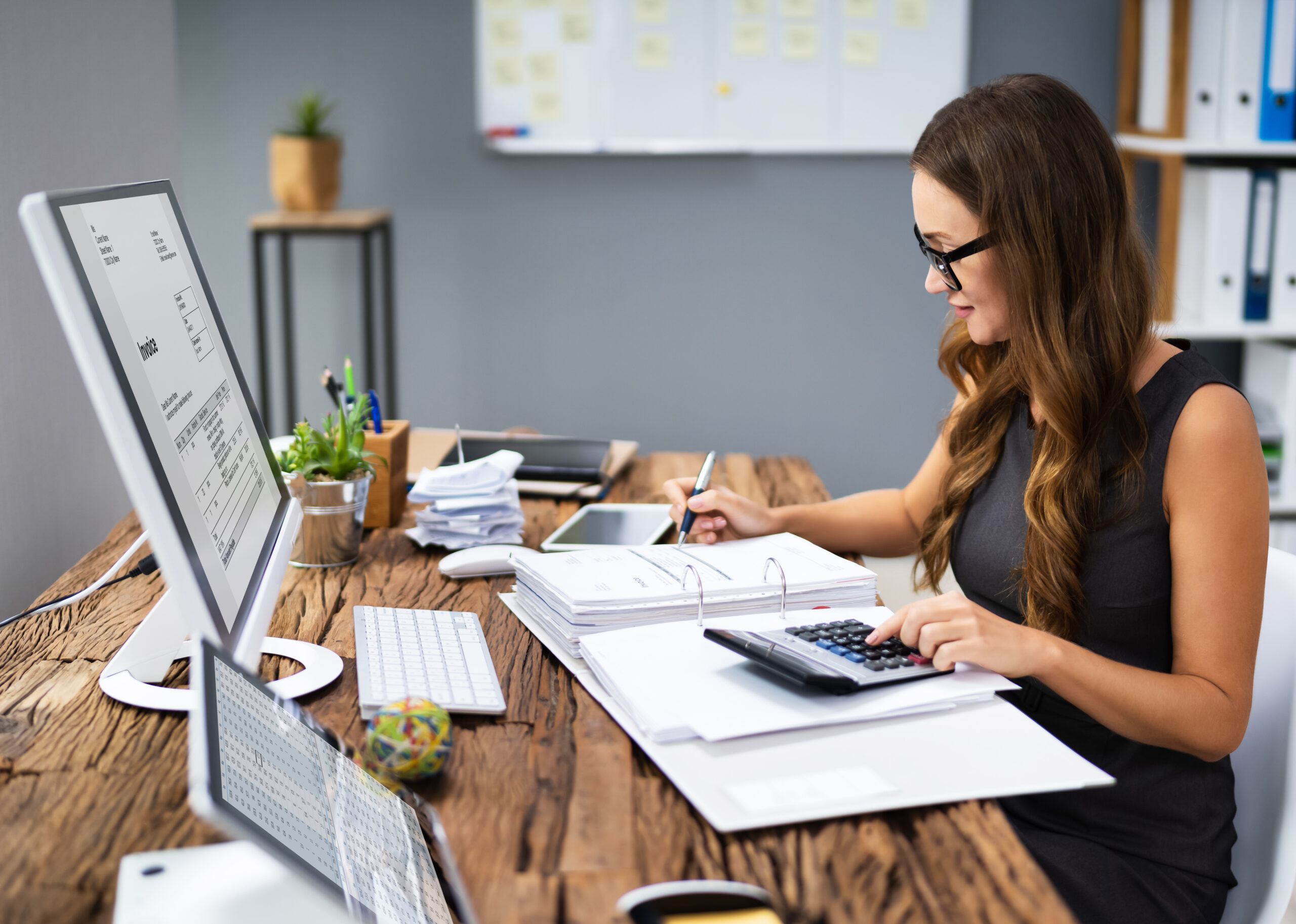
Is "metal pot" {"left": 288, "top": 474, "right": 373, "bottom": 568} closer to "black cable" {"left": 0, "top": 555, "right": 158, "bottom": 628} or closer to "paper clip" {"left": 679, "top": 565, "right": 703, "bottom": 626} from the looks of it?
"black cable" {"left": 0, "top": 555, "right": 158, "bottom": 628}

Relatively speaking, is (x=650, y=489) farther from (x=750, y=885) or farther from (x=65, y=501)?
(x=750, y=885)

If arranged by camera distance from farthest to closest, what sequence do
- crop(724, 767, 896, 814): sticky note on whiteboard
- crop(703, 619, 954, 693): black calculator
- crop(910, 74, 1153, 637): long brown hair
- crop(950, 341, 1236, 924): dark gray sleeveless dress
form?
crop(910, 74, 1153, 637): long brown hair → crop(950, 341, 1236, 924): dark gray sleeveless dress → crop(703, 619, 954, 693): black calculator → crop(724, 767, 896, 814): sticky note on whiteboard

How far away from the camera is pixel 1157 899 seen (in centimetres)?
96

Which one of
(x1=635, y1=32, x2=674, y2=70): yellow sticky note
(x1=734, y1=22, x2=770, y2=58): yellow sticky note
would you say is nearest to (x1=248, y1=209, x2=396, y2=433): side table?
(x1=635, y1=32, x2=674, y2=70): yellow sticky note

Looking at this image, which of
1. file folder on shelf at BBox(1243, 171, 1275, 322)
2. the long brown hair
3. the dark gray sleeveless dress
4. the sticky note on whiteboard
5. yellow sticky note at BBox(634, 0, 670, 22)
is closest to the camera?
the sticky note on whiteboard

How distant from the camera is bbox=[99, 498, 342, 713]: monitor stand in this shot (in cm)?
87

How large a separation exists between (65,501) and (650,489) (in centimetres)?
79

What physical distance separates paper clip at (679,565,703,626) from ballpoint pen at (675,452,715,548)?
145 millimetres

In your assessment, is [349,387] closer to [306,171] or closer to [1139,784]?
[1139,784]

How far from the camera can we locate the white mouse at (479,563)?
48.4 inches

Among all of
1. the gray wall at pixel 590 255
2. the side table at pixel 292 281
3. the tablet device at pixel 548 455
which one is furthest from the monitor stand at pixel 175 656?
the gray wall at pixel 590 255

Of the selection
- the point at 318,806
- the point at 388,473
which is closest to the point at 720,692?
the point at 318,806

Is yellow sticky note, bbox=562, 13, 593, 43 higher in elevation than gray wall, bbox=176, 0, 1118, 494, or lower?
higher

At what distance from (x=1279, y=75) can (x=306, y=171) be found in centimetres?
236
